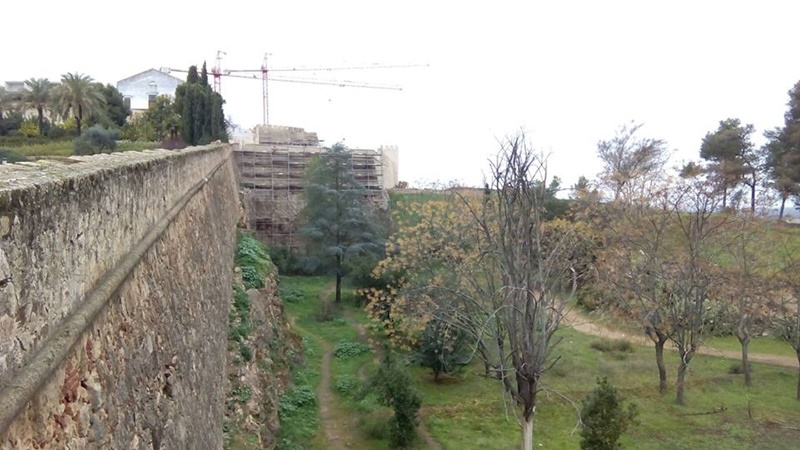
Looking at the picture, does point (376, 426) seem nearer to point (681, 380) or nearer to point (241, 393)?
point (241, 393)

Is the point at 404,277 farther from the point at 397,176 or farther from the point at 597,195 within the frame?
the point at 397,176

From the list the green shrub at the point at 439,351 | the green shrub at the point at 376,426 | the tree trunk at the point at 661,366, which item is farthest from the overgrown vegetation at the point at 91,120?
the tree trunk at the point at 661,366

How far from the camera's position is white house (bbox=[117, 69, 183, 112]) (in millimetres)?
43312

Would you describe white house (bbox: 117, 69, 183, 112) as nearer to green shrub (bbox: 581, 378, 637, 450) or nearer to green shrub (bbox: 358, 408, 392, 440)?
green shrub (bbox: 358, 408, 392, 440)

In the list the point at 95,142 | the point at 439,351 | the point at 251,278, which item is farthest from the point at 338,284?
the point at 95,142

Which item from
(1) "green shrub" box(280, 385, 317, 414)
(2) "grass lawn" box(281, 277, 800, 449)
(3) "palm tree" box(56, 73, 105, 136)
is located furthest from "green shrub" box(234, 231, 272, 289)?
(3) "palm tree" box(56, 73, 105, 136)

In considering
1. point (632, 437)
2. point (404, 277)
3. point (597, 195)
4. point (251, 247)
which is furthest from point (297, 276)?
point (632, 437)

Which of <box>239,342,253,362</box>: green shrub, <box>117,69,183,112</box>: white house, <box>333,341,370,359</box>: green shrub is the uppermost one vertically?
→ <box>117,69,183,112</box>: white house

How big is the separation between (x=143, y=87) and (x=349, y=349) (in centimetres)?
3485

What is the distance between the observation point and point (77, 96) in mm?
26375

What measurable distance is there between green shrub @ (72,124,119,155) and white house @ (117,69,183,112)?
21.0m

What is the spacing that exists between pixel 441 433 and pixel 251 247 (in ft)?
28.4

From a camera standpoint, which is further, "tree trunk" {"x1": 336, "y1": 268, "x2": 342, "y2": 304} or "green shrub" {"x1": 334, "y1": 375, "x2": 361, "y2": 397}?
"tree trunk" {"x1": 336, "y1": 268, "x2": 342, "y2": 304}

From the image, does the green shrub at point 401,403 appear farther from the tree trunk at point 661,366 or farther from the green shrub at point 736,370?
the green shrub at point 736,370
